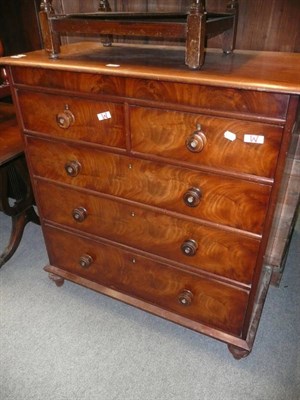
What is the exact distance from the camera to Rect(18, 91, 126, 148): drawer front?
1152 mm

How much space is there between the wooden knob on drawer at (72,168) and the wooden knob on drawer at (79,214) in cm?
17

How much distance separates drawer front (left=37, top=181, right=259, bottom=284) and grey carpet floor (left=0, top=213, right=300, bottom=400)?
18.9 inches

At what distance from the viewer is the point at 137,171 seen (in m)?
1.22

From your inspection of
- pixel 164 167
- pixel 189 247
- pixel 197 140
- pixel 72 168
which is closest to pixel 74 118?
pixel 72 168

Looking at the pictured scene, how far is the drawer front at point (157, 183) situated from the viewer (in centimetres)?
107

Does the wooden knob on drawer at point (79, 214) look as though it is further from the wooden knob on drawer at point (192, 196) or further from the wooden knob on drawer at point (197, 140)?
the wooden knob on drawer at point (197, 140)

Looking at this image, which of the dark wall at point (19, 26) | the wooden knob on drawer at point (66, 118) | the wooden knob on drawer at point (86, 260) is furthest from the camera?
the dark wall at point (19, 26)

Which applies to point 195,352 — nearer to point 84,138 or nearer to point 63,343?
point 63,343

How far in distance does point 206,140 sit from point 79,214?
0.70 metres

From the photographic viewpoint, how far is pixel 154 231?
132cm

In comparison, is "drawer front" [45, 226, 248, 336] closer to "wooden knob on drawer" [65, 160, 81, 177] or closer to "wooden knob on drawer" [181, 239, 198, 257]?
"wooden knob on drawer" [181, 239, 198, 257]

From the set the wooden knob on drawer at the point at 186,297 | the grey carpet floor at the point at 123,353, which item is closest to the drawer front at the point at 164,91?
the wooden knob on drawer at the point at 186,297

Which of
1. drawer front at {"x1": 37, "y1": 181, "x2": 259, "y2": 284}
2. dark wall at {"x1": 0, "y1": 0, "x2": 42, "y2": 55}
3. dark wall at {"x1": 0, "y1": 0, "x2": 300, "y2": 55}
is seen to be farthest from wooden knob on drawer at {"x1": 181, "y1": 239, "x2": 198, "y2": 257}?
dark wall at {"x1": 0, "y1": 0, "x2": 42, "y2": 55}

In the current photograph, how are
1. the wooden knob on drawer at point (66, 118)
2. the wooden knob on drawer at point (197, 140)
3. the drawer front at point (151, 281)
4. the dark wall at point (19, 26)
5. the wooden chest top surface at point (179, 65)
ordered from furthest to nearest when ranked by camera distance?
the dark wall at point (19, 26) → the drawer front at point (151, 281) → the wooden knob on drawer at point (66, 118) → the wooden knob on drawer at point (197, 140) → the wooden chest top surface at point (179, 65)
